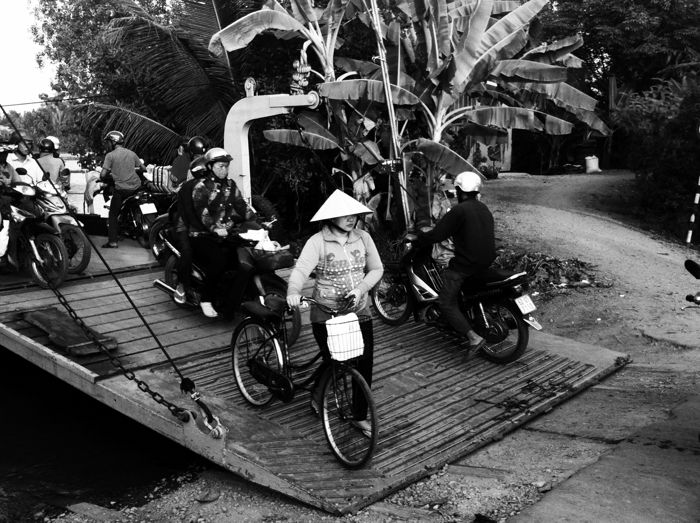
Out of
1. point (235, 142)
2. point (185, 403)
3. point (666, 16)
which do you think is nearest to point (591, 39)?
point (666, 16)

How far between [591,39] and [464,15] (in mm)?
11058

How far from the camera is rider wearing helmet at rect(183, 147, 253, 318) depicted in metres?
7.19

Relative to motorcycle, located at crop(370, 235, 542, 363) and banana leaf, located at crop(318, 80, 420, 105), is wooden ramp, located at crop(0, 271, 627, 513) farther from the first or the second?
banana leaf, located at crop(318, 80, 420, 105)

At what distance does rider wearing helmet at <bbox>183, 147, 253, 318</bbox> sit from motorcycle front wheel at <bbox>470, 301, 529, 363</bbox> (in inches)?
90.5

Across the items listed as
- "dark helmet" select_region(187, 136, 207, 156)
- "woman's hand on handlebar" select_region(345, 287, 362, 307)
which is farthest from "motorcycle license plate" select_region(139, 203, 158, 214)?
"woman's hand on handlebar" select_region(345, 287, 362, 307)

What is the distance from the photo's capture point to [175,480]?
570 centimetres

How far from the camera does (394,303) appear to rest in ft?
26.1

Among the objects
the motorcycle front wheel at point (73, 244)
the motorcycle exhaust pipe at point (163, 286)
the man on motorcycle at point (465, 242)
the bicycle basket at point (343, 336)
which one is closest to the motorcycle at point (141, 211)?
the motorcycle front wheel at point (73, 244)

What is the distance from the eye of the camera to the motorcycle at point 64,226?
8.27 meters

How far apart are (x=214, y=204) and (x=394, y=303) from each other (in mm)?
2200

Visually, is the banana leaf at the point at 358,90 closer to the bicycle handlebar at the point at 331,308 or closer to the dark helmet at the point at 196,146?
the dark helmet at the point at 196,146

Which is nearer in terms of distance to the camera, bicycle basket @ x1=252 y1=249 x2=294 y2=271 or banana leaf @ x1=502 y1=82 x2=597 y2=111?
bicycle basket @ x1=252 y1=249 x2=294 y2=271

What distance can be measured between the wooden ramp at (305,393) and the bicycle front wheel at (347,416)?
4.3 inches

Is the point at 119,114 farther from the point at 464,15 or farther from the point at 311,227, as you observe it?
the point at 464,15
